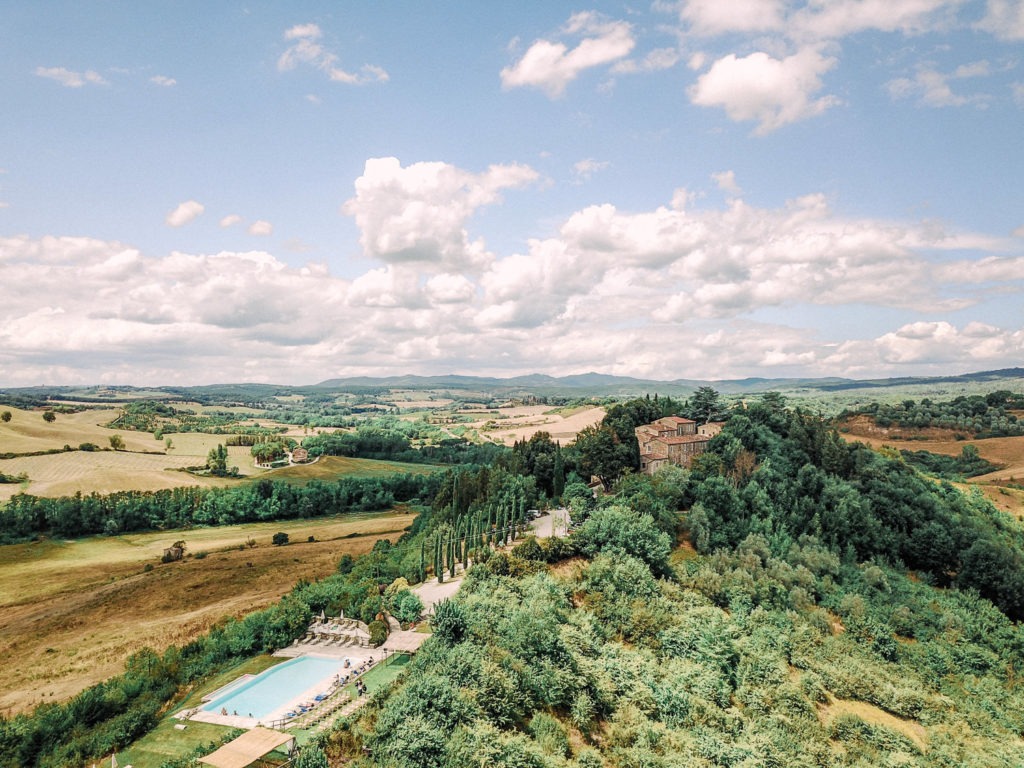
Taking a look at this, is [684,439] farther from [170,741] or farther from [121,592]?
[121,592]

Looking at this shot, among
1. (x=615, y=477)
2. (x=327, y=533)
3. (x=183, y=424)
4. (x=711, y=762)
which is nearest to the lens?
(x=711, y=762)

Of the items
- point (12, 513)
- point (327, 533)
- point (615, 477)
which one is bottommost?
point (327, 533)

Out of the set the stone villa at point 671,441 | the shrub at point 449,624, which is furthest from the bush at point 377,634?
the stone villa at point 671,441

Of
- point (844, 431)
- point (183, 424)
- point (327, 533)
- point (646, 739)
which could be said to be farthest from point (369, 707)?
point (183, 424)

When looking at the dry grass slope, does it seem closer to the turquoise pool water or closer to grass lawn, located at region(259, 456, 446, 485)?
the turquoise pool water

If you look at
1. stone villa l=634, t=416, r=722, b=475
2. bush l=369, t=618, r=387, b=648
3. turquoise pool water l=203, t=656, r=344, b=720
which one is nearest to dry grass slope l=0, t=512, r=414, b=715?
turquoise pool water l=203, t=656, r=344, b=720

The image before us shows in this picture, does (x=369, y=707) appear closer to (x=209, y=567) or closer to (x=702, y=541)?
(x=702, y=541)

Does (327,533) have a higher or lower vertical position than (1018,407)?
lower
